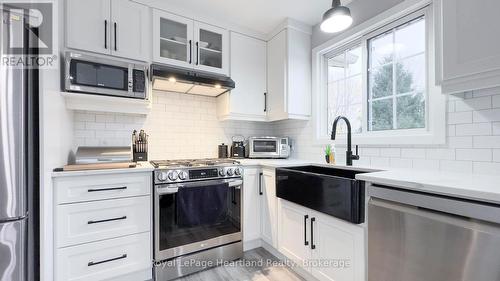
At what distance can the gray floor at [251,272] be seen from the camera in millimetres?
1778

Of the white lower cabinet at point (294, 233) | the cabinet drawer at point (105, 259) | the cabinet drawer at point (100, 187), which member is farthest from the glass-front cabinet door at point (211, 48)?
the cabinet drawer at point (105, 259)

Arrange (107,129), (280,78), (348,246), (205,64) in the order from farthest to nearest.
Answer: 1. (280,78)
2. (205,64)
3. (107,129)
4. (348,246)

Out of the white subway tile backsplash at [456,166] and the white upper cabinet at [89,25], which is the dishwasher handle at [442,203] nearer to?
the white subway tile backsplash at [456,166]

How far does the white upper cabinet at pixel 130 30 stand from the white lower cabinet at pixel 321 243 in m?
1.88

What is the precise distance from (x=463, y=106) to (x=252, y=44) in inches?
80.3

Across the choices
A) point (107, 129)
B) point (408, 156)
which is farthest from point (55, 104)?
point (408, 156)

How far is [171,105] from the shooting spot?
247cm

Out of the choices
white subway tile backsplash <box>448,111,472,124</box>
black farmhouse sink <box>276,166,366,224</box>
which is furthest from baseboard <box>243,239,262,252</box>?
white subway tile backsplash <box>448,111,472,124</box>

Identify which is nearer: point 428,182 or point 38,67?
point 428,182

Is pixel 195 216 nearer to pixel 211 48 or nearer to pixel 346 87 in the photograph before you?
pixel 211 48

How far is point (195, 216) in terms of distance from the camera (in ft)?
6.11

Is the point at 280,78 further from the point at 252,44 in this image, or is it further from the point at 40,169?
the point at 40,169

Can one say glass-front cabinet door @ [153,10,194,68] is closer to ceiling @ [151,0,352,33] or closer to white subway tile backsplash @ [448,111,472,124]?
ceiling @ [151,0,352,33]

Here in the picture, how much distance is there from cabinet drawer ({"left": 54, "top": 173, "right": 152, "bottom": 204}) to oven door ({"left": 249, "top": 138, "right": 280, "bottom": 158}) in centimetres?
127
